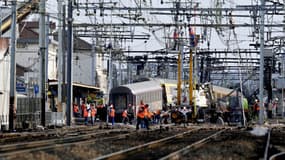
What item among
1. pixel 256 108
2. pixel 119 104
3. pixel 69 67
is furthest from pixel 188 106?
pixel 119 104

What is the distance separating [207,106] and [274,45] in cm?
1266

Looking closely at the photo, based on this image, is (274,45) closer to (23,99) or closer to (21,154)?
(23,99)

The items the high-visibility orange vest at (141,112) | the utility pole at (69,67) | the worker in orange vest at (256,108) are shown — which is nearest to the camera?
the high-visibility orange vest at (141,112)

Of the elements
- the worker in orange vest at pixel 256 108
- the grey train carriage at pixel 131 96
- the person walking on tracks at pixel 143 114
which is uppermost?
the grey train carriage at pixel 131 96

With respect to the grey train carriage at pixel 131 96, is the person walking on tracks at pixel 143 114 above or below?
below

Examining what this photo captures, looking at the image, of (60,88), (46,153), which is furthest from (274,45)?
(46,153)

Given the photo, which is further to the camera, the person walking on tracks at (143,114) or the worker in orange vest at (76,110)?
the worker in orange vest at (76,110)

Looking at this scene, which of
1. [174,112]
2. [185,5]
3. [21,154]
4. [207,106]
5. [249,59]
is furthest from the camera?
[249,59]

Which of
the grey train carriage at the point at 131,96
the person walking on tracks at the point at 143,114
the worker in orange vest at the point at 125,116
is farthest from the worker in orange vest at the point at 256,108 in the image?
the person walking on tracks at the point at 143,114

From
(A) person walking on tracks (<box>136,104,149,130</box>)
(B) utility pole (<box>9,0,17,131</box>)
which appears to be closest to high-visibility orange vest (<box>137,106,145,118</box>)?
(A) person walking on tracks (<box>136,104,149,130</box>)

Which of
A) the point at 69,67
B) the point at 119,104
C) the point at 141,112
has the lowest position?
the point at 141,112

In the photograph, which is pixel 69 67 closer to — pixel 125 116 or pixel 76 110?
pixel 125 116

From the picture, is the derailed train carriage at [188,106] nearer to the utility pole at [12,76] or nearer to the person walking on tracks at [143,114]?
the person walking on tracks at [143,114]

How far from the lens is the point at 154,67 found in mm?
94000
